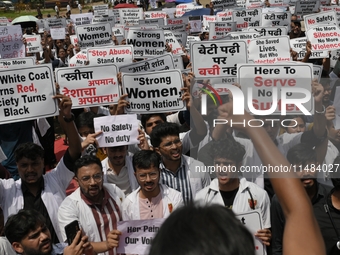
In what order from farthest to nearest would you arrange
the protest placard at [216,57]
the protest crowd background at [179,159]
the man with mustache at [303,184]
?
the protest placard at [216,57] < the man with mustache at [303,184] < the protest crowd background at [179,159]

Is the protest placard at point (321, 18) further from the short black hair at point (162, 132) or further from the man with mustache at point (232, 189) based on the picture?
the man with mustache at point (232, 189)

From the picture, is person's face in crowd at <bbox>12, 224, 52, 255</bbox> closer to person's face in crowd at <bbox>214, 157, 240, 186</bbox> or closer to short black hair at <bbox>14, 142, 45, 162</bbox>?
short black hair at <bbox>14, 142, 45, 162</bbox>

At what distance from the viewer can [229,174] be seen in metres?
3.85

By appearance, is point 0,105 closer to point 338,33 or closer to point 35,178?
point 35,178

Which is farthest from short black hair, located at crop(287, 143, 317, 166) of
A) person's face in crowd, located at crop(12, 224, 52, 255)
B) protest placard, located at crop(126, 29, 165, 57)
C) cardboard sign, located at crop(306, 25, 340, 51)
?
protest placard, located at crop(126, 29, 165, 57)

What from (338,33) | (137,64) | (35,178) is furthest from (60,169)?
(338,33)

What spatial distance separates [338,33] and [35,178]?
6229mm

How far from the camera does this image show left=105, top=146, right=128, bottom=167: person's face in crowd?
15.4 feet

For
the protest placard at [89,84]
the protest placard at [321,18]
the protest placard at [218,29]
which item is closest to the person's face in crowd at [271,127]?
the protest placard at [89,84]

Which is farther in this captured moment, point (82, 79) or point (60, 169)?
point (82, 79)

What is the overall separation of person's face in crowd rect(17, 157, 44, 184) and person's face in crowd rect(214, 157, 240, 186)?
1.57 m

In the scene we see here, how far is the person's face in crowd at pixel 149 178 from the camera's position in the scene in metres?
3.92

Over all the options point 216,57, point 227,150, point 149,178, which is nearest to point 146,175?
point 149,178

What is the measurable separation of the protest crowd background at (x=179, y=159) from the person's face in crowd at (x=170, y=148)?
0.5 inches
